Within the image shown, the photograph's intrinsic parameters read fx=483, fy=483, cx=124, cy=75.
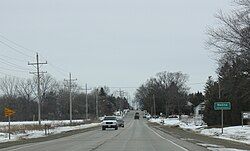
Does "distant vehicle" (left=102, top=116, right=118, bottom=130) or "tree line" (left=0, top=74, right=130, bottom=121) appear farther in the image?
"tree line" (left=0, top=74, right=130, bottom=121)

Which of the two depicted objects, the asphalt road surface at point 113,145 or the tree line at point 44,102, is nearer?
the asphalt road surface at point 113,145

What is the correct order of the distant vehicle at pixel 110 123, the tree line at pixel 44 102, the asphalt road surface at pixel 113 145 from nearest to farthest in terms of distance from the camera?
the asphalt road surface at pixel 113 145 → the distant vehicle at pixel 110 123 → the tree line at pixel 44 102

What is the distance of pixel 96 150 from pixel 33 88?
139286 millimetres

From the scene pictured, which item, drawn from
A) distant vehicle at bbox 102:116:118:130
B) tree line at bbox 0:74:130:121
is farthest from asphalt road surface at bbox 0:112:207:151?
tree line at bbox 0:74:130:121

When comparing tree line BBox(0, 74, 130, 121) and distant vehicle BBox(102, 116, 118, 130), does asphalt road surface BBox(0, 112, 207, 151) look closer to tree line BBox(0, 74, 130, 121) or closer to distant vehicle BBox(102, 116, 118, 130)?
distant vehicle BBox(102, 116, 118, 130)

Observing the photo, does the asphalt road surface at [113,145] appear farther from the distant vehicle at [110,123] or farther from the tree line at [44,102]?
the tree line at [44,102]

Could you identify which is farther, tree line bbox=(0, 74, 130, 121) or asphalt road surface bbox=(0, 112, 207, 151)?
tree line bbox=(0, 74, 130, 121)

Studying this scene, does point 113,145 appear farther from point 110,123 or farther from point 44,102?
point 44,102

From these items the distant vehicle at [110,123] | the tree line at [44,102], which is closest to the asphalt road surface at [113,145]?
the distant vehicle at [110,123]

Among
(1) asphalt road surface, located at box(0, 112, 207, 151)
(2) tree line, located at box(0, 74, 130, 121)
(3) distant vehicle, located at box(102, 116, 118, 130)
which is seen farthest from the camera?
(2) tree line, located at box(0, 74, 130, 121)

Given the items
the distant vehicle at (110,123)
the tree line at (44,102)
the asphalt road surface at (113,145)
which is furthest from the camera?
the tree line at (44,102)

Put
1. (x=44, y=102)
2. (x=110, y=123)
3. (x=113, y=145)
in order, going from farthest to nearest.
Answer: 1. (x=44, y=102)
2. (x=110, y=123)
3. (x=113, y=145)

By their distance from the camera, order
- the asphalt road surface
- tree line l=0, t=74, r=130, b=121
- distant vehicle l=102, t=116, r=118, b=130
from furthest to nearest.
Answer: tree line l=0, t=74, r=130, b=121, distant vehicle l=102, t=116, r=118, b=130, the asphalt road surface

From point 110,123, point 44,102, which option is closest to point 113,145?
point 110,123
